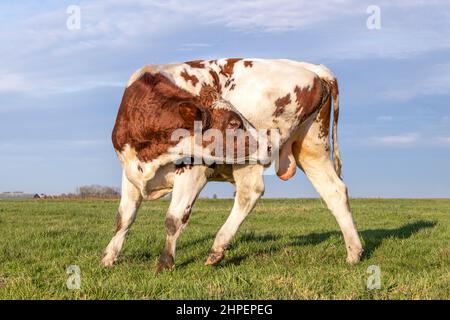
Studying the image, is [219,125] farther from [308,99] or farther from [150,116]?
[308,99]

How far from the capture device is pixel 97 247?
37.4ft

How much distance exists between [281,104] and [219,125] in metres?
1.18

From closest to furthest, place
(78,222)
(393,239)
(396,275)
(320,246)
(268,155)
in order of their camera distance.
→ (396,275)
(268,155)
(320,246)
(393,239)
(78,222)

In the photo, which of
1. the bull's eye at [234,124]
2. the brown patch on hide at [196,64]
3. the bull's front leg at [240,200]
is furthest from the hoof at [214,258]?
the brown patch on hide at [196,64]

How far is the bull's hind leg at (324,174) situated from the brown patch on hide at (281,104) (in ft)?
3.00

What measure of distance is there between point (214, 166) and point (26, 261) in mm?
3643

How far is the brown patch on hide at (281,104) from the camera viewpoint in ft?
27.7

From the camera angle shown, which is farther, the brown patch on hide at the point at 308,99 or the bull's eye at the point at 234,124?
the brown patch on hide at the point at 308,99

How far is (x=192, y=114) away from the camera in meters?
7.65

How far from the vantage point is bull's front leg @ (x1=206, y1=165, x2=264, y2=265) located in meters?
8.44

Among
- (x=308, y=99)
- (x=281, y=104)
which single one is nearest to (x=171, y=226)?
(x=281, y=104)

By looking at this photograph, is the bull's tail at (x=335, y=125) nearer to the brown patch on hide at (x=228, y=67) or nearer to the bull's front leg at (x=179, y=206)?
the brown patch on hide at (x=228, y=67)
